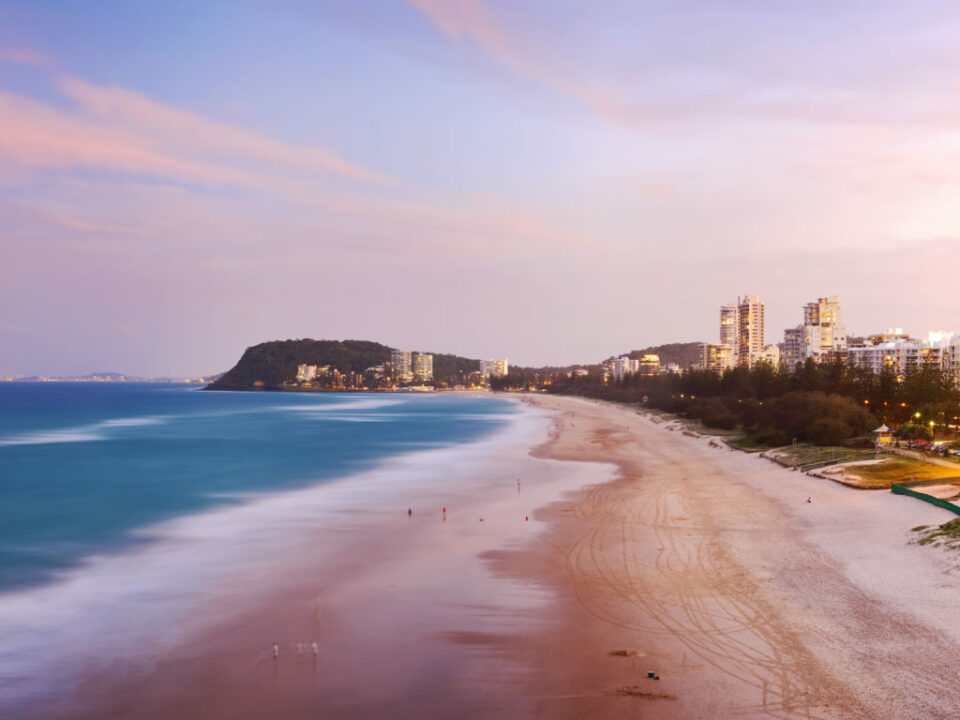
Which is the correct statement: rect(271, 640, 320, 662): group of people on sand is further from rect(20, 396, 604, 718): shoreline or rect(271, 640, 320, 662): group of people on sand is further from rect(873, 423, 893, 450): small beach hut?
rect(873, 423, 893, 450): small beach hut

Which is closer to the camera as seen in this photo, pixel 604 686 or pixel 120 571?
pixel 604 686

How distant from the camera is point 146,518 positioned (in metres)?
35.0

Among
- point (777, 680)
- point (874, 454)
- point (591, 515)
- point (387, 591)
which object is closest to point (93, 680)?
point (387, 591)

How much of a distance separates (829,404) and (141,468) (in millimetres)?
55184

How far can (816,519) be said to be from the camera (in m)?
28.6

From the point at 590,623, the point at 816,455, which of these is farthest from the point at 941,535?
the point at 816,455

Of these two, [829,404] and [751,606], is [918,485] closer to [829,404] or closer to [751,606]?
[751,606]

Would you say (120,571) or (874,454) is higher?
(874,454)

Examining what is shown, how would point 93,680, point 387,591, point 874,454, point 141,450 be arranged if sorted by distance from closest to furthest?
point 93,680 < point 387,591 < point 874,454 < point 141,450

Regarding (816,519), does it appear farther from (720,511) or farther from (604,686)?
(604,686)

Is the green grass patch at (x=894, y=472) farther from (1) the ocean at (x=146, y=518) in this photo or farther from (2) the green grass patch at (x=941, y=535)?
(1) the ocean at (x=146, y=518)

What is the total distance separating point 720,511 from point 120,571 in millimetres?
24678

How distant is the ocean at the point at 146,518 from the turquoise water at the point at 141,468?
14 centimetres

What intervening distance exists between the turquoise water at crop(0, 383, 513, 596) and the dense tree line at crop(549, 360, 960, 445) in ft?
103
